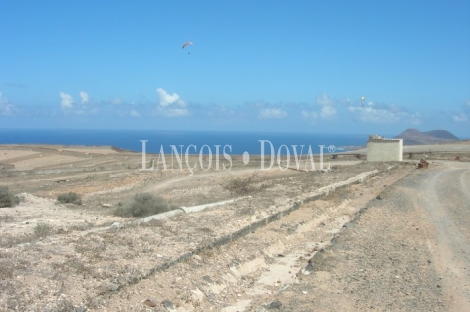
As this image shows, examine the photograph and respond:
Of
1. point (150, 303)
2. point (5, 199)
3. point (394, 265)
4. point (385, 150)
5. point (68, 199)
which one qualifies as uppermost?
point (385, 150)

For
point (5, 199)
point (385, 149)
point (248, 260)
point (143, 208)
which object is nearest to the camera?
point (248, 260)

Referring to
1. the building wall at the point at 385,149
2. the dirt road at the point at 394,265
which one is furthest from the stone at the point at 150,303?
the building wall at the point at 385,149

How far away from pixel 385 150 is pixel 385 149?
0.09 metres

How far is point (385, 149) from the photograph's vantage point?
38.1 meters

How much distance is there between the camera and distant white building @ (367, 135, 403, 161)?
37969mm

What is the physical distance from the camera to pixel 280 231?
11797mm

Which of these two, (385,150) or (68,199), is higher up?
(385,150)

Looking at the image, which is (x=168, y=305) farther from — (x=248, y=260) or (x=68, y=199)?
(x=68, y=199)

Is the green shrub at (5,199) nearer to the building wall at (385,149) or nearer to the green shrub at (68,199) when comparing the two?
the green shrub at (68,199)

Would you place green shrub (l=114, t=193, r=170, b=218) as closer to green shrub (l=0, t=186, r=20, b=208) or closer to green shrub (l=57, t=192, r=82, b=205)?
green shrub (l=0, t=186, r=20, b=208)

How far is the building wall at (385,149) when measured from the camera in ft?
125

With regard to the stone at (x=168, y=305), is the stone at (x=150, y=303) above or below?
above

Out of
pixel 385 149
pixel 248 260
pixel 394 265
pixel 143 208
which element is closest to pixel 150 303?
pixel 248 260

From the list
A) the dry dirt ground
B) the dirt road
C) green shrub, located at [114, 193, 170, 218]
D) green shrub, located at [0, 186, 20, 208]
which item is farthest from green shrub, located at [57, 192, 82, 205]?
the dirt road
